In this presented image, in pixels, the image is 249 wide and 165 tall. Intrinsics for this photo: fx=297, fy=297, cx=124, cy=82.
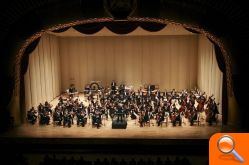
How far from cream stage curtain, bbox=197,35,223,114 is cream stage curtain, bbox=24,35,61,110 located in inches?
352

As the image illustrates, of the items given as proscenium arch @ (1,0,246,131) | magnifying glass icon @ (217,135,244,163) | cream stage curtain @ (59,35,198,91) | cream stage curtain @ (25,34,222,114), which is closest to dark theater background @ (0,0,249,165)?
proscenium arch @ (1,0,246,131)

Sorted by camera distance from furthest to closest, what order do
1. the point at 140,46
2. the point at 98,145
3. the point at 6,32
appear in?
the point at 140,46 → the point at 6,32 → the point at 98,145

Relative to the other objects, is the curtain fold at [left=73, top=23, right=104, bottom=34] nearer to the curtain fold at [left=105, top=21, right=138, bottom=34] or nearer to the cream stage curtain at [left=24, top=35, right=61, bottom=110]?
the curtain fold at [left=105, top=21, right=138, bottom=34]

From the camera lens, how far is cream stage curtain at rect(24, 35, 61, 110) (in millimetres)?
14492

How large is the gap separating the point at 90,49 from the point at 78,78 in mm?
2225

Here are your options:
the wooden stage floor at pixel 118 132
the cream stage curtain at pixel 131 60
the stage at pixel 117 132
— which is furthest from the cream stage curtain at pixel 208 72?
the stage at pixel 117 132

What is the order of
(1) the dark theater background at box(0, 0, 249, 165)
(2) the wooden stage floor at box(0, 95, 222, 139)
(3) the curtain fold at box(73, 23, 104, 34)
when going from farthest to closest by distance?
(3) the curtain fold at box(73, 23, 104, 34), (2) the wooden stage floor at box(0, 95, 222, 139), (1) the dark theater background at box(0, 0, 249, 165)

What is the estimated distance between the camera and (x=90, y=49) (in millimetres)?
20781

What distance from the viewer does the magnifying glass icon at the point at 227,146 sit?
2758mm

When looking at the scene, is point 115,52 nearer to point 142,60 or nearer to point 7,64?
point 142,60

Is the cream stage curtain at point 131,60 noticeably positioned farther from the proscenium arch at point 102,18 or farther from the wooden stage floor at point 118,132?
the proscenium arch at point 102,18

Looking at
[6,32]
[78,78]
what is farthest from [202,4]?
[78,78]

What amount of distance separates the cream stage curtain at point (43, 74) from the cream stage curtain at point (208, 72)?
8.93 metres

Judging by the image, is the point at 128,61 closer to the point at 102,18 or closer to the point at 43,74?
the point at 43,74
